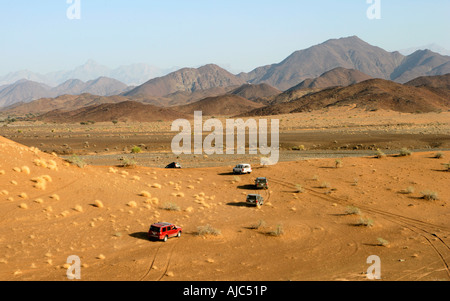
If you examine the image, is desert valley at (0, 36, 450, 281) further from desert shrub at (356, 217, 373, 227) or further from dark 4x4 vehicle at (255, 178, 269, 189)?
dark 4x4 vehicle at (255, 178, 269, 189)

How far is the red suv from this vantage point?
19125 mm

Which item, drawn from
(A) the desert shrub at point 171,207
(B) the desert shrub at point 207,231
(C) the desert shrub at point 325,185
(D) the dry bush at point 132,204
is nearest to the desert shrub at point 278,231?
(B) the desert shrub at point 207,231

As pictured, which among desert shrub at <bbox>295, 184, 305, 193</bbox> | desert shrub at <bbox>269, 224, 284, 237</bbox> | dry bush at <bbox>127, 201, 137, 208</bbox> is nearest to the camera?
desert shrub at <bbox>269, 224, 284, 237</bbox>

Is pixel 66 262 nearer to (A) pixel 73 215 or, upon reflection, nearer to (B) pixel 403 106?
(A) pixel 73 215

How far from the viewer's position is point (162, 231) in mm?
19203

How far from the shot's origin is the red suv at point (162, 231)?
753 inches

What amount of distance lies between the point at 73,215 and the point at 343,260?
15261 millimetres

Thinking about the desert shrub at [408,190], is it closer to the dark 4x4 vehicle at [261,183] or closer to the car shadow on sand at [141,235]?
the dark 4x4 vehicle at [261,183]

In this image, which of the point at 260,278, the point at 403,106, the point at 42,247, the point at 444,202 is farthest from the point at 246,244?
→ the point at 403,106

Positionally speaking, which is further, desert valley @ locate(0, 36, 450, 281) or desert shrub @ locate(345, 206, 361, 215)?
desert shrub @ locate(345, 206, 361, 215)
